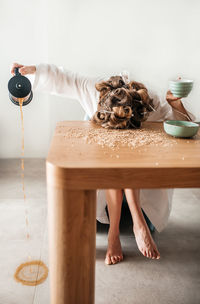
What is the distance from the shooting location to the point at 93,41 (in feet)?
10.5

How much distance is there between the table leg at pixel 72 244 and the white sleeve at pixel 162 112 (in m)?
0.93

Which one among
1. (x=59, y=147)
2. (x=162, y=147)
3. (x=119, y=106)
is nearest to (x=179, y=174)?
(x=162, y=147)

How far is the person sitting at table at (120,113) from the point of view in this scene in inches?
63.2

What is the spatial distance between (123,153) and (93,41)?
7.57ft

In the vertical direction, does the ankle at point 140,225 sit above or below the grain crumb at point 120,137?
below

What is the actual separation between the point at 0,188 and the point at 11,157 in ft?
2.82

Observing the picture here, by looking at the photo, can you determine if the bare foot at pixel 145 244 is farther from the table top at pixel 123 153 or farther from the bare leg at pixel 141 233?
the table top at pixel 123 153

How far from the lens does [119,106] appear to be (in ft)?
5.16

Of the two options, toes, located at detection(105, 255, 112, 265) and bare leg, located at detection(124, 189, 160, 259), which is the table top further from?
toes, located at detection(105, 255, 112, 265)

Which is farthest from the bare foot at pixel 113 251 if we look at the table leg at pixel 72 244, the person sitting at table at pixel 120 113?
the table leg at pixel 72 244

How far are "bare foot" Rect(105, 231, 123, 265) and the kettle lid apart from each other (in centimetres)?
101

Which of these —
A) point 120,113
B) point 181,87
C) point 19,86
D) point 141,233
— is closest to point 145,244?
point 141,233

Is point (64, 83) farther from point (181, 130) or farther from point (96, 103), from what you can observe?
point (181, 130)

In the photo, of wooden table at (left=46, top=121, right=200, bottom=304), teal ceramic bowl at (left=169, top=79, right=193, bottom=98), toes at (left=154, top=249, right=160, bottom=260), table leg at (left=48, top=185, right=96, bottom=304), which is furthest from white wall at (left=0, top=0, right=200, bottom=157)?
table leg at (left=48, top=185, right=96, bottom=304)
